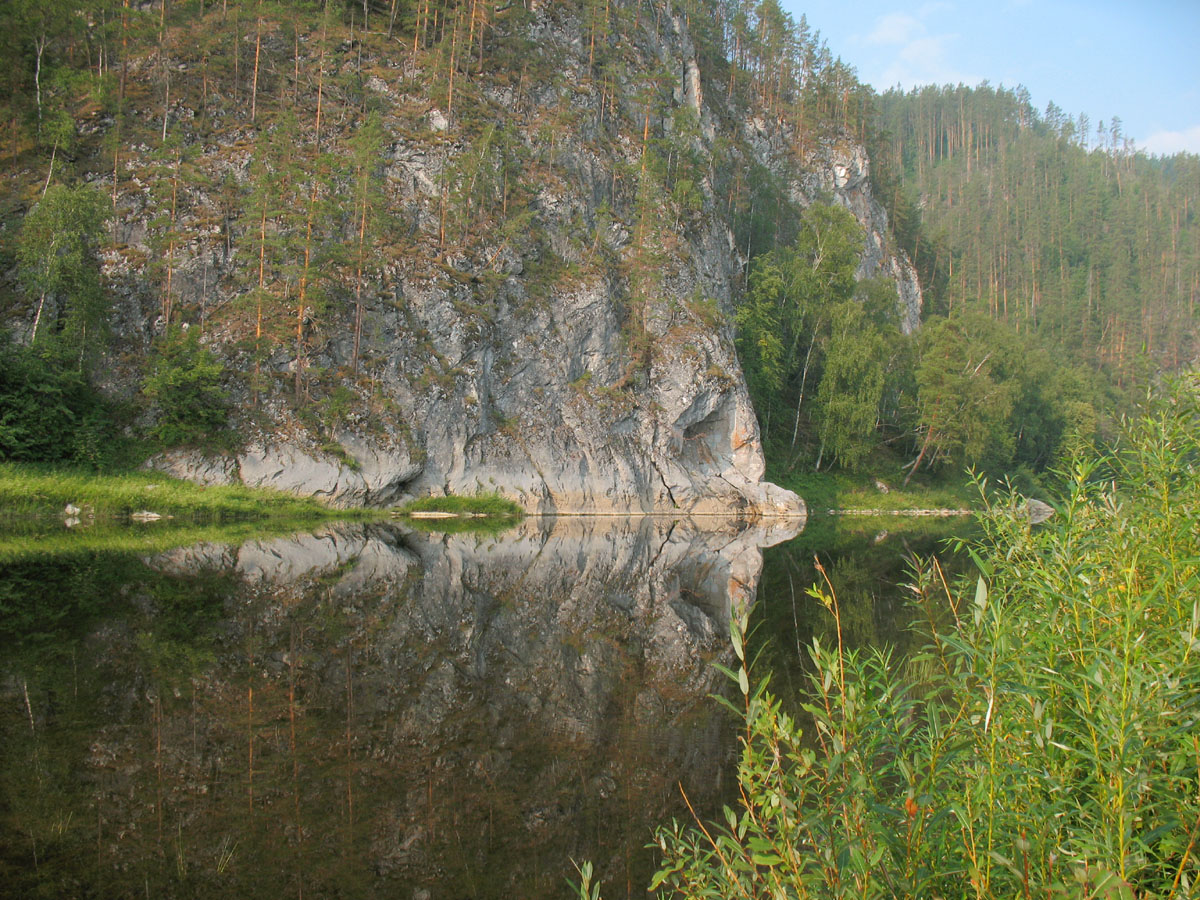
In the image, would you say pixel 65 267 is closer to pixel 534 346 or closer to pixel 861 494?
pixel 534 346

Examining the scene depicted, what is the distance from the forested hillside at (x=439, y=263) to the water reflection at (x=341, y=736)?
21.2m

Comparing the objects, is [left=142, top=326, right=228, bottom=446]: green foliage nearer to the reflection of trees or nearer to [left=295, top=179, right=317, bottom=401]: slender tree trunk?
[left=295, top=179, right=317, bottom=401]: slender tree trunk

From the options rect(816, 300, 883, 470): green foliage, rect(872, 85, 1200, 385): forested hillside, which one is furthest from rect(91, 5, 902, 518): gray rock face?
rect(872, 85, 1200, 385): forested hillside

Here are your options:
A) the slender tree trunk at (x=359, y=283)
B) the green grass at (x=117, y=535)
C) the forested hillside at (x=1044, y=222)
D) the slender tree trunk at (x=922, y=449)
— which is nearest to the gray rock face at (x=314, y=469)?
the green grass at (x=117, y=535)

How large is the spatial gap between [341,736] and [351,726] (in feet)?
0.91

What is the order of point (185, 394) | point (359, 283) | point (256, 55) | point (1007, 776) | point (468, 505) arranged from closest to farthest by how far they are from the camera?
point (1007, 776) → point (185, 394) → point (468, 505) → point (359, 283) → point (256, 55)

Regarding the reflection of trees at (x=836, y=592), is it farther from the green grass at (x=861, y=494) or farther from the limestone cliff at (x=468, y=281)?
the green grass at (x=861, y=494)

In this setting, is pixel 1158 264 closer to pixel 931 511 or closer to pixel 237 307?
pixel 931 511

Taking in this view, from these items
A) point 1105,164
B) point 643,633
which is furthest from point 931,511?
point 1105,164

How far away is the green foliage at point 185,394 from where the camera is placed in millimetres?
30312

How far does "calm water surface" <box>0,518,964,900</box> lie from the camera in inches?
193

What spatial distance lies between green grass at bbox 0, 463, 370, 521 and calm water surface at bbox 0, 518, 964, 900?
36.2ft

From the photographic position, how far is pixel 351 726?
7.18m

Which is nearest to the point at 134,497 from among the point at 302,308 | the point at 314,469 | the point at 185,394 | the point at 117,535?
the point at 185,394
